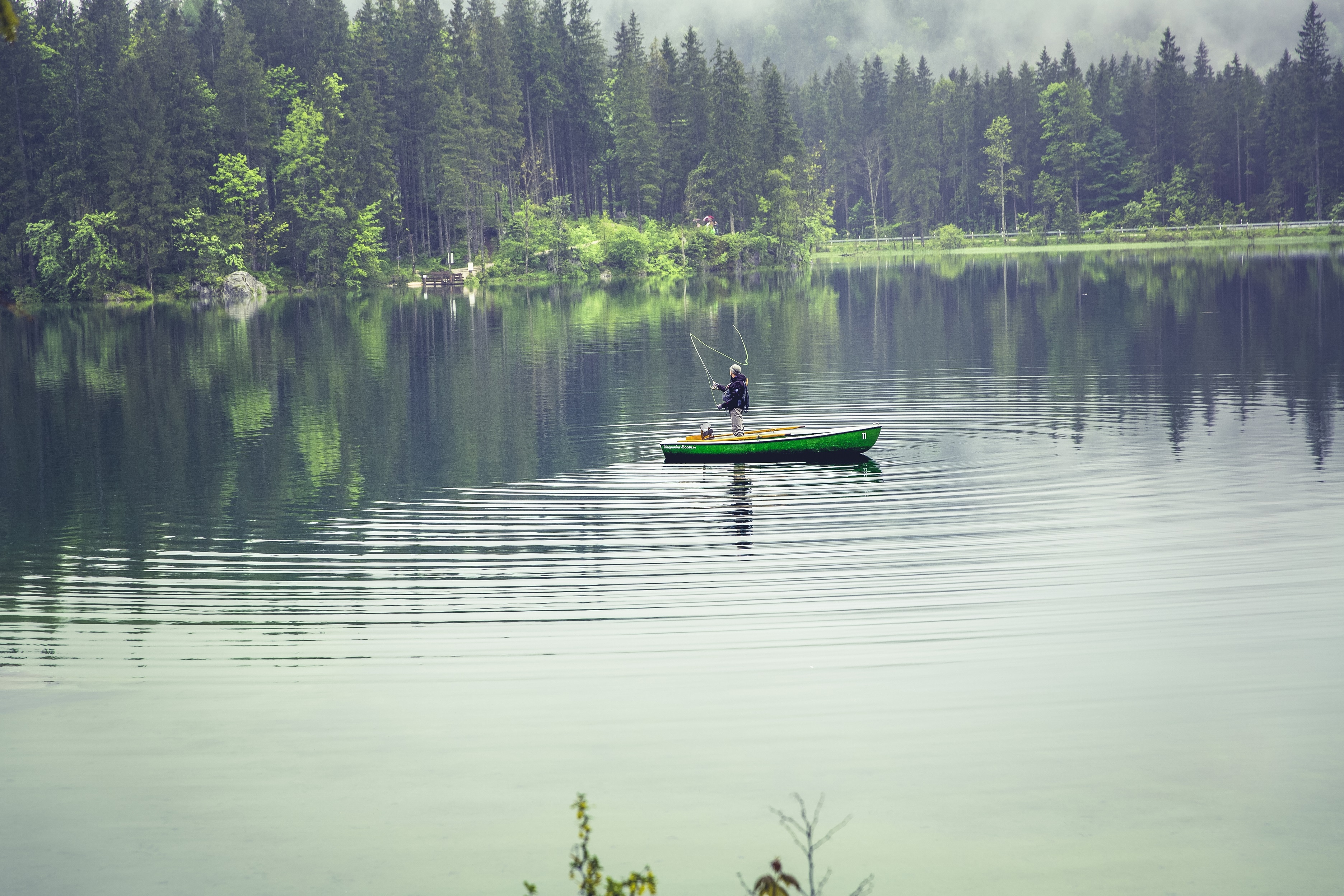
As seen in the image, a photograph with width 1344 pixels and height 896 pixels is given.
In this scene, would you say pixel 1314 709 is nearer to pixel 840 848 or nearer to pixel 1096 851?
pixel 1096 851

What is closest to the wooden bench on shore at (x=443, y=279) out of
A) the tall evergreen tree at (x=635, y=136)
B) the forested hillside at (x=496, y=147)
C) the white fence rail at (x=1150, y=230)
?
the forested hillside at (x=496, y=147)

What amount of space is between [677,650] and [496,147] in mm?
113737

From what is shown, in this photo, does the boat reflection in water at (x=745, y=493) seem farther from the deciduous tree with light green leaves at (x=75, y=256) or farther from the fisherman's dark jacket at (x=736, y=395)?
the deciduous tree with light green leaves at (x=75, y=256)

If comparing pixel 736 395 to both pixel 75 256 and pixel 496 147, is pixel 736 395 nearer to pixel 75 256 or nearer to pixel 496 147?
pixel 75 256

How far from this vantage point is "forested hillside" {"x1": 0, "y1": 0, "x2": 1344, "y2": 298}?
98.6 metres

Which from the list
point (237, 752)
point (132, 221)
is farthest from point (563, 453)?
point (132, 221)

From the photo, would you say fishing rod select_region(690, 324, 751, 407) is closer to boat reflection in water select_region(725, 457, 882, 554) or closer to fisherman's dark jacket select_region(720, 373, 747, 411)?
fisherman's dark jacket select_region(720, 373, 747, 411)

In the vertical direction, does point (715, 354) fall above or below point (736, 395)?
above

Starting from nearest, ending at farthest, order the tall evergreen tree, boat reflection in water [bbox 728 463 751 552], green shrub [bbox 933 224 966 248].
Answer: boat reflection in water [bbox 728 463 751 552] → the tall evergreen tree → green shrub [bbox 933 224 966 248]

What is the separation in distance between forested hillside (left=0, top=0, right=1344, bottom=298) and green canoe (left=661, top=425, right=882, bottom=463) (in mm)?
84826

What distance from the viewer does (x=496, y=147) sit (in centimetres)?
12050

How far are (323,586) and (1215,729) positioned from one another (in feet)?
36.3

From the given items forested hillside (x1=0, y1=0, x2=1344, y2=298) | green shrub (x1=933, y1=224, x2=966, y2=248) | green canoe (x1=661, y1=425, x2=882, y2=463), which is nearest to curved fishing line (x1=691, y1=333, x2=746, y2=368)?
green canoe (x1=661, y1=425, x2=882, y2=463)

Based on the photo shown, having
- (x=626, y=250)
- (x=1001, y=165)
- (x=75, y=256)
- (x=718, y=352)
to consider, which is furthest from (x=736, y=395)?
(x=1001, y=165)
